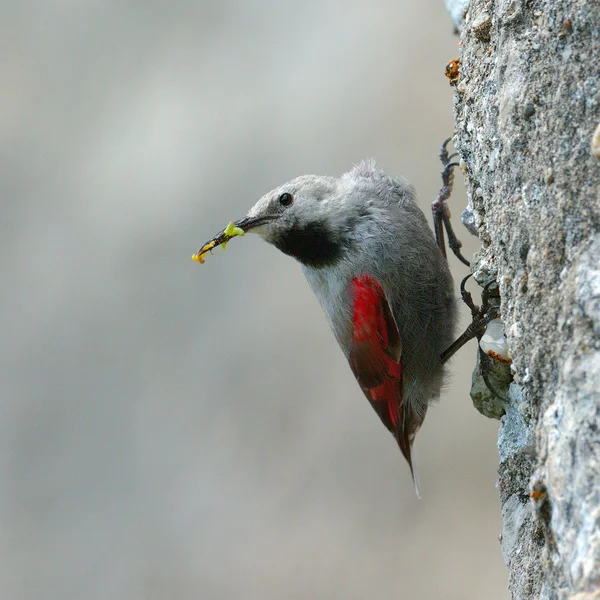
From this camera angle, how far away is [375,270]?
2.46 m

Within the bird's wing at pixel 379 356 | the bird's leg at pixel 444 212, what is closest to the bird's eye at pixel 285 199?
the bird's wing at pixel 379 356

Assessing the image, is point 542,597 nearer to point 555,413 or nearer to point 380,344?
point 555,413

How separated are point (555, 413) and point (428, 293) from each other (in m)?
1.25

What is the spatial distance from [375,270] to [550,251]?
116 cm

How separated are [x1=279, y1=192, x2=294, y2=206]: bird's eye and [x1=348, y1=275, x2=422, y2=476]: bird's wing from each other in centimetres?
37

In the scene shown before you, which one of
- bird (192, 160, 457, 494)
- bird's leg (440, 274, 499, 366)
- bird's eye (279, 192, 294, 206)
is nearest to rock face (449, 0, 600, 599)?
bird's leg (440, 274, 499, 366)

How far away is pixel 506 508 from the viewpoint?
1864 millimetres

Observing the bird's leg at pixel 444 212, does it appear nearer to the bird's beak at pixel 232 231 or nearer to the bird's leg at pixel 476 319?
the bird's leg at pixel 476 319

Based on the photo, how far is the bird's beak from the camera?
2.54 meters

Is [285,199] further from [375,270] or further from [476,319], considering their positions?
[476,319]

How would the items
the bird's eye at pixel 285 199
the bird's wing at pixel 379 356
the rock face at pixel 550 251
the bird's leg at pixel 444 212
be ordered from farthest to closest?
the bird's leg at pixel 444 212, the bird's eye at pixel 285 199, the bird's wing at pixel 379 356, the rock face at pixel 550 251

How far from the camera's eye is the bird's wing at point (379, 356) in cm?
246

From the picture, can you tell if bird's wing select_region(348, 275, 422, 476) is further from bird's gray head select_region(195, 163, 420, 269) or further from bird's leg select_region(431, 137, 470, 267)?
bird's leg select_region(431, 137, 470, 267)

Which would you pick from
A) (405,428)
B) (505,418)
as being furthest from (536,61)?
(405,428)
